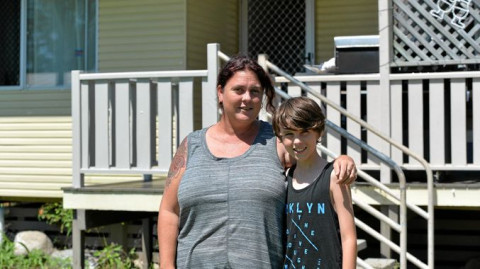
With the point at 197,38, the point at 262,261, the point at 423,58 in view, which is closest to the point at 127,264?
the point at 197,38

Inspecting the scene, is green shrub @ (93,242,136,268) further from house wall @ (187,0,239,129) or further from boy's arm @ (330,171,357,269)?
boy's arm @ (330,171,357,269)

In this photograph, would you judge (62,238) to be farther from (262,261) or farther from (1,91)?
(262,261)

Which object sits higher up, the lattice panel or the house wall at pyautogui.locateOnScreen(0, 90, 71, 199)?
the lattice panel

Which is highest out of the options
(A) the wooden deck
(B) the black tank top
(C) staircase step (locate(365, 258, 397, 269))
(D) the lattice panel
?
(D) the lattice panel

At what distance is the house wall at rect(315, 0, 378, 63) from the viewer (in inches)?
372

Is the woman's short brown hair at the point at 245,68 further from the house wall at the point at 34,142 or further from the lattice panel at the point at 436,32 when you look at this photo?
the house wall at the point at 34,142

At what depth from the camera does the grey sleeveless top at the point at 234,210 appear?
313cm

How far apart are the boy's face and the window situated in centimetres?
693

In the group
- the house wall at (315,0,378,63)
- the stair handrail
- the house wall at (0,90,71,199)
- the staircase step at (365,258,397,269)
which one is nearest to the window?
the house wall at (0,90,71,199)

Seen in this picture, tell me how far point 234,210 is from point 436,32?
460 centimetres

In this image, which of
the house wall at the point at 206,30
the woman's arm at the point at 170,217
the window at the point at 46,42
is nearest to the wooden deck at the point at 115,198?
the house wall at the point at 206,30

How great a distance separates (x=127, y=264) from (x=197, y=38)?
264cm

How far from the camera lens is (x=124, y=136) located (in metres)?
7.26

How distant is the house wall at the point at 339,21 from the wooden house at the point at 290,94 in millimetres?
15
